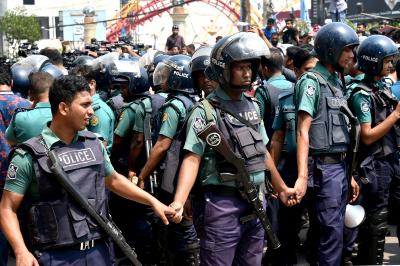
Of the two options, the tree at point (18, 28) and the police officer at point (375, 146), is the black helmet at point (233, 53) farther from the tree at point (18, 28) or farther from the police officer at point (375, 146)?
the tree at point (18, 28)

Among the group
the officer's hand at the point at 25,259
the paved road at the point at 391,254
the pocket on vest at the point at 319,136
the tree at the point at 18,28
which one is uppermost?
the tree at the point at 18,28

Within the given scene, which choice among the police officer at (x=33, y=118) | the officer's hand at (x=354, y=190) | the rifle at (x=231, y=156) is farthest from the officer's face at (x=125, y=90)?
the rifle at (x=231, y=156)

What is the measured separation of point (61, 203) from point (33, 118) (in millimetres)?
1772

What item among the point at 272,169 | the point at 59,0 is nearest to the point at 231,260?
the point at 272,169

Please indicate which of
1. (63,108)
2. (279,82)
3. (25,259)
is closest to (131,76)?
(279,82)

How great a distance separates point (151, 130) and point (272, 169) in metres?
1.98

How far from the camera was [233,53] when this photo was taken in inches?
191

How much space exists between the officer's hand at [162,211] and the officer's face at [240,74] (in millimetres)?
854

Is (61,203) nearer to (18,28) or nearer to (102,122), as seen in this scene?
(102,122)

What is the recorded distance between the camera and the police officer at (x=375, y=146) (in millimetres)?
6438

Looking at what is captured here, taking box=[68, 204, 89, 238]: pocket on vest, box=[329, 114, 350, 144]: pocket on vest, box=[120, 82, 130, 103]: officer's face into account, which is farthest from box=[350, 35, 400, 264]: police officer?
box=[68, 204, 89, 238]: pocket on vest

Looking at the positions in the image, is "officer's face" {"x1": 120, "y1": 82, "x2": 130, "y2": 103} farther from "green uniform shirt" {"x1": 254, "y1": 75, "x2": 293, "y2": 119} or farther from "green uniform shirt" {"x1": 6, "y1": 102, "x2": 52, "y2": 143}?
"green uniform shirt" {"x1": 6, "y1": 102, "x2": 52, "y2": 143}

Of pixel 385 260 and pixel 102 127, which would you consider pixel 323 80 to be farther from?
pixel 385 260

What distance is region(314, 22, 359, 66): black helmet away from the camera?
600 cm
